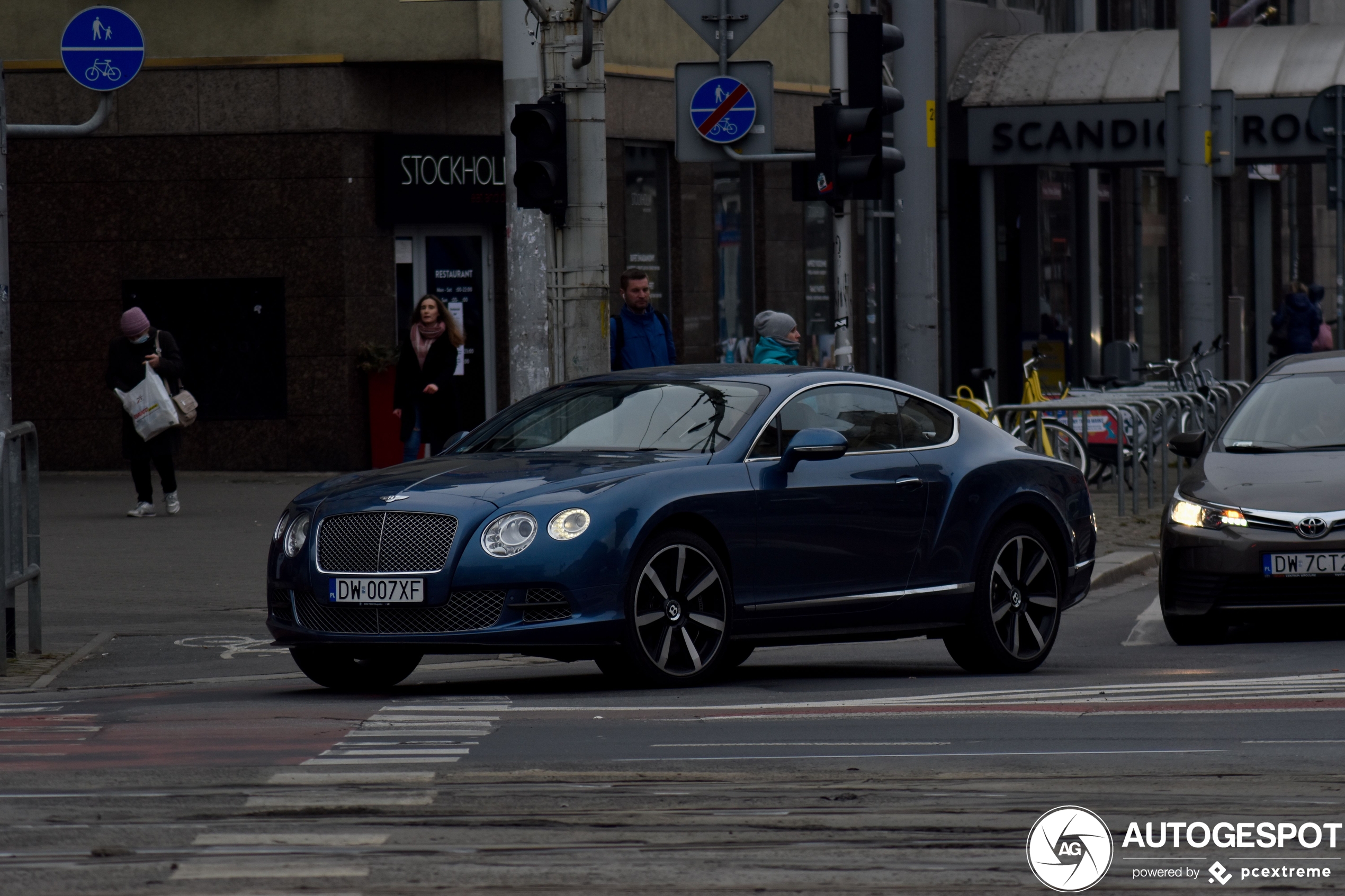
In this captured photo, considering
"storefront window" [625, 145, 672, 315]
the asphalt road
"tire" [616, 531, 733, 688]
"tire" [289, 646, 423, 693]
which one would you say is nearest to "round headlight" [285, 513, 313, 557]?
"tire" [289, 646, 423, 693]

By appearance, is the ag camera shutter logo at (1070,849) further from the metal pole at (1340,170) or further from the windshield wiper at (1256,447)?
the metal pole at (1340,170)

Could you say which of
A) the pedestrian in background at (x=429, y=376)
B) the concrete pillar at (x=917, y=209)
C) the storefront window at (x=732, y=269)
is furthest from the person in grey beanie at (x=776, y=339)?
the storefront window at (x=732, y=269)

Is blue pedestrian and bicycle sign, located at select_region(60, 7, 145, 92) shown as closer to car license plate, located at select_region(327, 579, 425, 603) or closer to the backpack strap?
the backpack strap

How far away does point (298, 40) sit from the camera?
23.2m

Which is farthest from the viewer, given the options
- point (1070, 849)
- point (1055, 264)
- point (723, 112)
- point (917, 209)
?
point (1055, 264)

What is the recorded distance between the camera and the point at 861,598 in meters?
10.5

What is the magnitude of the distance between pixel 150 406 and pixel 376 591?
10.2 m

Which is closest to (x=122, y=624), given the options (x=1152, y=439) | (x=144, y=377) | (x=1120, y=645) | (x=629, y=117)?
(x=1120, y=645)

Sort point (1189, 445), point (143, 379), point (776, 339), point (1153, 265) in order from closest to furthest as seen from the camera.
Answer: point (1189, 445), point (776, 339), point (143, 379), point (1153, 265)

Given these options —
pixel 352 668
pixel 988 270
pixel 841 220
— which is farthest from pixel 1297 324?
pixel 352 668

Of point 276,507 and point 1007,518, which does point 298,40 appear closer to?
point 276,507

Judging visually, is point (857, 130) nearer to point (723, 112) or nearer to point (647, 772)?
point (723, 112)

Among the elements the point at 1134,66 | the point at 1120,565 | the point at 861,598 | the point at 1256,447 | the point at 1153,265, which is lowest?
the point at 1120,565

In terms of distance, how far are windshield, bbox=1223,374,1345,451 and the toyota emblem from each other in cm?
84
